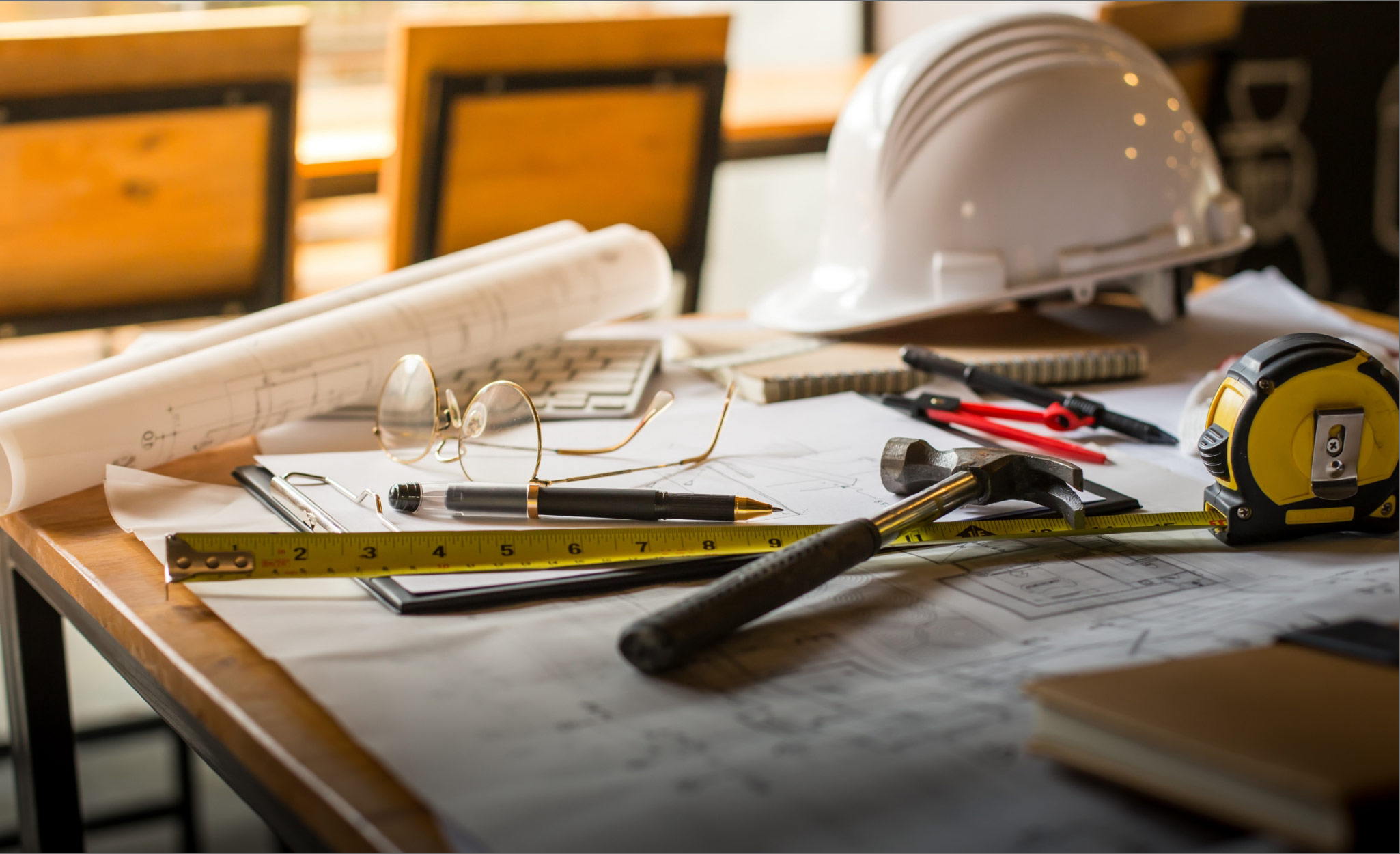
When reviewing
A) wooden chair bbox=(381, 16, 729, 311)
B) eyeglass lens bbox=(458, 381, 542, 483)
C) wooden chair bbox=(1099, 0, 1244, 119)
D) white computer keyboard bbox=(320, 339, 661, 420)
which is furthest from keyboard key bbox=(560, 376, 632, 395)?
wooden chair bbox=(1099, 0, 1244, 119)

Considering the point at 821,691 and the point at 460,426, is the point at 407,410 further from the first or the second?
the point at 821,691

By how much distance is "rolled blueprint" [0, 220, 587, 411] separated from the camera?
78 cm

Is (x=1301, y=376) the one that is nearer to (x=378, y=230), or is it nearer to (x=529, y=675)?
(x=529, y=675)

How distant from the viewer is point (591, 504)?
67cm

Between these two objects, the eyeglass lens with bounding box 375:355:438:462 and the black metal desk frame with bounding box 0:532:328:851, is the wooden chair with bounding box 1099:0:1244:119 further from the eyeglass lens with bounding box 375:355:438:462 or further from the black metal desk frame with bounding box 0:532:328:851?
the black metal desk frame with bounding box 0:532:328:851

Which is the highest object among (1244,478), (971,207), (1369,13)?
(1369,13)

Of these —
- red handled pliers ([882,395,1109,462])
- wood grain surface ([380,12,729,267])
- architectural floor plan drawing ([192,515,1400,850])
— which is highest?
wood grain surface ([380,12,729,267])

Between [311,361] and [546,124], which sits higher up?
[546,124]

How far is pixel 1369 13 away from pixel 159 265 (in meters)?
2.49

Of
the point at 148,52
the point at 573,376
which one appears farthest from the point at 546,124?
the point at 573,376

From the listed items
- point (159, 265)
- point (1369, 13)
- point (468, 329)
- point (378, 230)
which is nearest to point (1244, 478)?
point (468, 329)

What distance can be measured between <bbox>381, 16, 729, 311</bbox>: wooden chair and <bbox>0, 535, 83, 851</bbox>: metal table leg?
1.10 metres

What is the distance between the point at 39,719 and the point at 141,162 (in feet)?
3.47

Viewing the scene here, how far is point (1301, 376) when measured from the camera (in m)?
0.62
